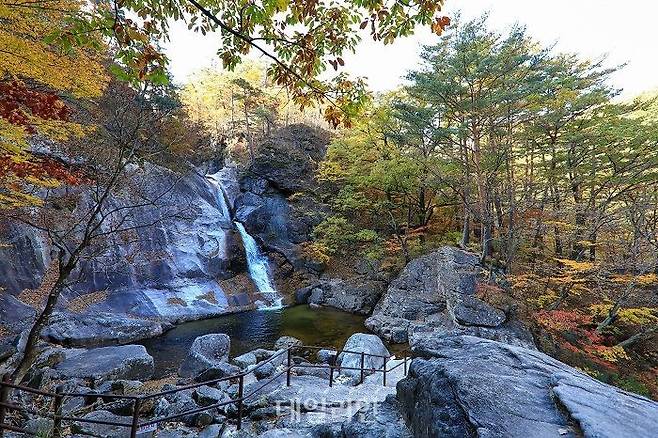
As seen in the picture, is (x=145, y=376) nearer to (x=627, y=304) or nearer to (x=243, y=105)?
(x=627, y=304)

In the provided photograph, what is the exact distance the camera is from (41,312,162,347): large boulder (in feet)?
34.8

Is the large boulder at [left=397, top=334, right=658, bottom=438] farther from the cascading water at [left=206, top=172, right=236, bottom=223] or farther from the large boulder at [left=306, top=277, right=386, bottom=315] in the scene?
the cascading water at [left=206, top=172, right=236, bottom=223]

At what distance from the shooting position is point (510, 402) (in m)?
2.80

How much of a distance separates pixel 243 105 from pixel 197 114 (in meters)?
6.08

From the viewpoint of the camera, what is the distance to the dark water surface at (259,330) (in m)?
11.0

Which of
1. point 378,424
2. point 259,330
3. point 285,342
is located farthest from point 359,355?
point 259,330

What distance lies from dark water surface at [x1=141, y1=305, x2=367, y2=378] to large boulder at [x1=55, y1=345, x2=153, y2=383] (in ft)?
1.86

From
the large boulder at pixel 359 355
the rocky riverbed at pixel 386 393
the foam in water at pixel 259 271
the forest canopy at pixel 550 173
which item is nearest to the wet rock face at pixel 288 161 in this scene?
the foam in water at pixel 259 271

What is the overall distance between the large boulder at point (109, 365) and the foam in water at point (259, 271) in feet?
27.5

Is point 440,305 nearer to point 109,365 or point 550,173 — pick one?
point 550,173

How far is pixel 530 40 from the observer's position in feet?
47.8

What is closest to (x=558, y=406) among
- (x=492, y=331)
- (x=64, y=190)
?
(x=492, y=331)

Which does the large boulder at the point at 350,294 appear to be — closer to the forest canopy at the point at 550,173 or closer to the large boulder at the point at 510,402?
the forest canopy at the point at 550,173

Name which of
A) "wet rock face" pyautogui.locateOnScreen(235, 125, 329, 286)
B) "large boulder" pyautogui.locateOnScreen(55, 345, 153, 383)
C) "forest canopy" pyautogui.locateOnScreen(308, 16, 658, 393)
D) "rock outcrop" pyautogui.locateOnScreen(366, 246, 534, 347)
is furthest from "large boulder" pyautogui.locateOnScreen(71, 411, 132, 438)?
"wet rock face" pyautogui.locateOnScreen(235, 125, 329, 286)
